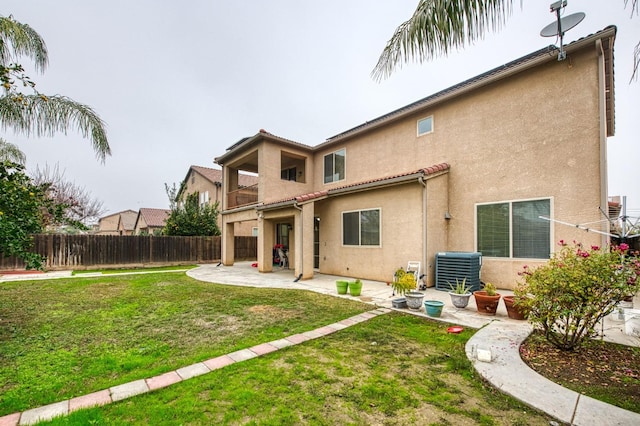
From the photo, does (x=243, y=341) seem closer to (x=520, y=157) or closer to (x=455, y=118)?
(x=520, y=157)

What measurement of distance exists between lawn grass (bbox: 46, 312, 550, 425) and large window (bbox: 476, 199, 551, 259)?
225 inches

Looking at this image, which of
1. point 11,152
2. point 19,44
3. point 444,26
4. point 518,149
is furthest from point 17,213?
point 518,149

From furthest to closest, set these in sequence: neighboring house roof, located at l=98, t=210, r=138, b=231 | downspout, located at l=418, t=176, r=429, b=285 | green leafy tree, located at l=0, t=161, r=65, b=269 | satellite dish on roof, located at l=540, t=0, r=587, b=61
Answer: neighboring house roof, located at l=98, t=210, r=138, b=231 < downspout, located at l=418, t=176, r=429, b=285 < satellite dish on roof, located at l=540, t=0, r=587, b=61 < green leafy tree, located at l=0, t=161, r=65, b=269

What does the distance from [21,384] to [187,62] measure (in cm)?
1489

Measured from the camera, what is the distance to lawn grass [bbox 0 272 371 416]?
349 cm

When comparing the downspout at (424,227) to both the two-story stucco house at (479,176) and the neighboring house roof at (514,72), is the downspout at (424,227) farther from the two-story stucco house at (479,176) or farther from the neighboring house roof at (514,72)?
the neighboring house roof at (514,72)

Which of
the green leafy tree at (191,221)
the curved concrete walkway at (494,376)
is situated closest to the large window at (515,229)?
the curved concrete walkway at (494,376)

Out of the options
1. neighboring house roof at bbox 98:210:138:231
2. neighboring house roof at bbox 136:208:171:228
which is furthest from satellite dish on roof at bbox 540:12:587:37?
neighboring house roof at bbox 98:210:138:231

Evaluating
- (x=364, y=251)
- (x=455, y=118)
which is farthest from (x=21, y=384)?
(x=455, y=118)

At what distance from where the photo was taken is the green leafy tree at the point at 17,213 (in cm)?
486

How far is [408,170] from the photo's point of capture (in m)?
11.4

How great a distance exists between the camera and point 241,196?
1698cm

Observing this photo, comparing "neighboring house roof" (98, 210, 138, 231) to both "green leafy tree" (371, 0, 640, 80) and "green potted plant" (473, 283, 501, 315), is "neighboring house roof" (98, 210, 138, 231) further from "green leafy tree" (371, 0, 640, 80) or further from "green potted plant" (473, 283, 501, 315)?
"green leafy tree" (371, 0, 640, 80)

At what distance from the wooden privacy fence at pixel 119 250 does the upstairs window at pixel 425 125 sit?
47.3 feet
